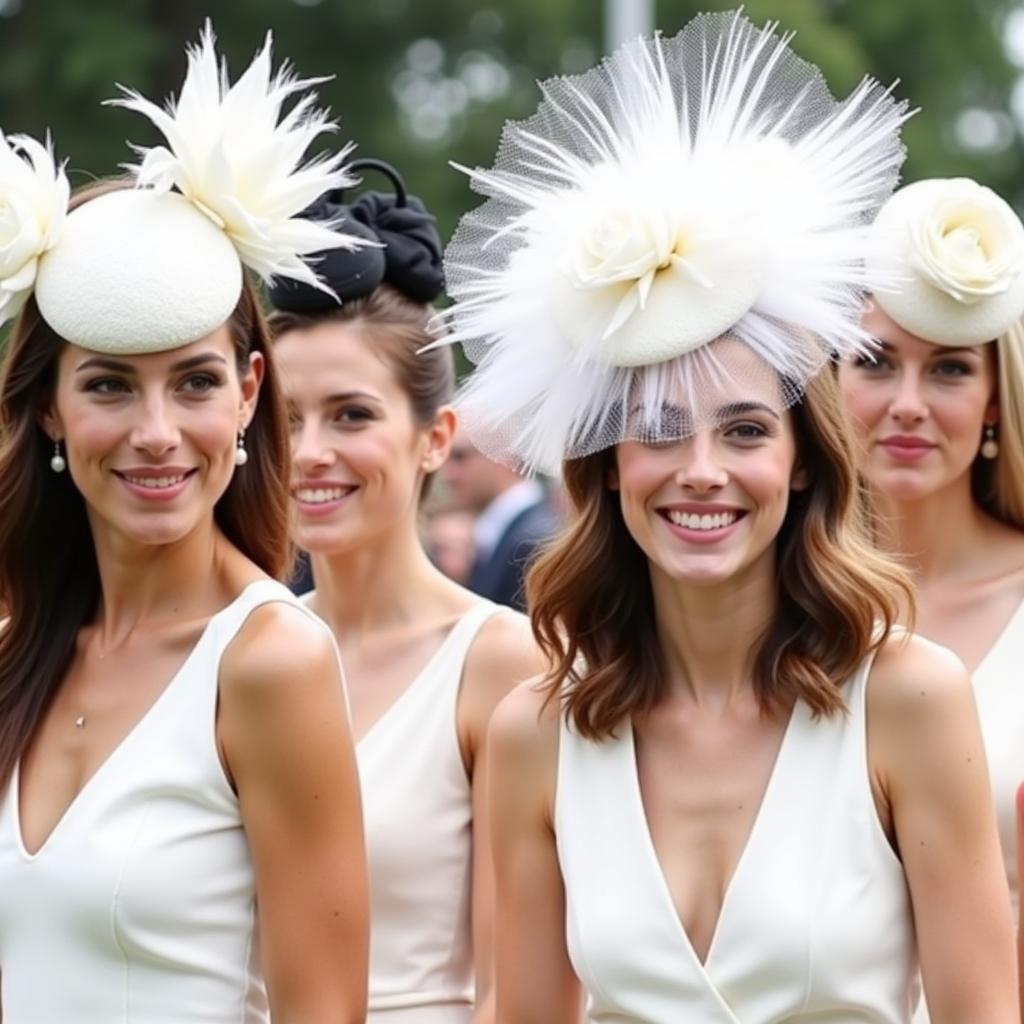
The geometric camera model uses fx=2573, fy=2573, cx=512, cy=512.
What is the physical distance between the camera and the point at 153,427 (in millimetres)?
4742

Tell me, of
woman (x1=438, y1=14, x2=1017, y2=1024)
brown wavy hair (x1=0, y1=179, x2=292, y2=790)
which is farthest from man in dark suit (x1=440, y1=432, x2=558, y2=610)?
woman (x1=438, y1=14, x2=1017, y2=1024)

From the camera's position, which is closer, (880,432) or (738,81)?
(738,81)

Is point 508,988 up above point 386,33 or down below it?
below

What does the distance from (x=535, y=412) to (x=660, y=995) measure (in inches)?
42.9

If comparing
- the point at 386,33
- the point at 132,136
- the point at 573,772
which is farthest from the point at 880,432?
the point at 386,33

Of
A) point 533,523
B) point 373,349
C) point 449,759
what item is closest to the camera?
point 449,759

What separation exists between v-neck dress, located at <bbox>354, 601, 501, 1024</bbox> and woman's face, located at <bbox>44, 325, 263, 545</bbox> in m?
0.98

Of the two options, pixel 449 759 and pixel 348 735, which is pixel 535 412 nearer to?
pixel 348 735

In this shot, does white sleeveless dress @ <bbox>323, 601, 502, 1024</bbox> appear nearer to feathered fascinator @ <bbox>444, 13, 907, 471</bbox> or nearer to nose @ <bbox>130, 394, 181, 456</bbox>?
feathered fascinator @ <bbox>444, 13, 907, 471</bbox>

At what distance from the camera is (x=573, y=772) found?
15.6 feet

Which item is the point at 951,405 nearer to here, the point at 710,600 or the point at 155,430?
the point at 710,600

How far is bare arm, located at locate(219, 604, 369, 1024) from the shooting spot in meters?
4.62

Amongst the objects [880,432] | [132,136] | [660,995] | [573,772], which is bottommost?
[660,995]

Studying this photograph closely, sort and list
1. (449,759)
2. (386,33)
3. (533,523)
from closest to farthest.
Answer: (449,759) → (533,523) → (386,33)
